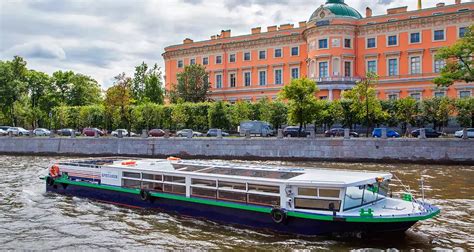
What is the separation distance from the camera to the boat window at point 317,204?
13688 millimetres

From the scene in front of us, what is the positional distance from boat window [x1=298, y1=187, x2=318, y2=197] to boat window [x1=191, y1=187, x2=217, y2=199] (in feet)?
10.4

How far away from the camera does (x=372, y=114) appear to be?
1797 inches

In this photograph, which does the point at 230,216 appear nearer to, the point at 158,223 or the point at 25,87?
the point at 158,223

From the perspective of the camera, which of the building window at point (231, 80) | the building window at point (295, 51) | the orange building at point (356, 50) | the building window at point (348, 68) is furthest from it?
the building window at point (231, 80)

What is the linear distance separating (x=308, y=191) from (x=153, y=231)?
15.9ft

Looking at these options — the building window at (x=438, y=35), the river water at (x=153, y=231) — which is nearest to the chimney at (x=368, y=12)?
the building window at (x=438, y=35)

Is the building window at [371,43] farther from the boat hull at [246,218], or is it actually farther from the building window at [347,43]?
the boat hull at [246,218]

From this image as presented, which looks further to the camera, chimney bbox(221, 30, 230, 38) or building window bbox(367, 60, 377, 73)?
chimney bbox(221, 30, 230, 38)

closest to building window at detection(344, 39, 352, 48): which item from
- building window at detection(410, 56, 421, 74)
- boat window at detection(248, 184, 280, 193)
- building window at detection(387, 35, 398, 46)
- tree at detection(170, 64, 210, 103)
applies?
building window at detection(387, 35, 398, 46)

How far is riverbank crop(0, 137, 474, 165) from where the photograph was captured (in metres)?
34.1

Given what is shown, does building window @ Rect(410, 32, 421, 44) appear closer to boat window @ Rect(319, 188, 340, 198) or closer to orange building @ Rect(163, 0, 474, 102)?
orange building @ Rect(163, 0, 474, 102)

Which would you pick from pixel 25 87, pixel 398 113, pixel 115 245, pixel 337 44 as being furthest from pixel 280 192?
pixel 25 87

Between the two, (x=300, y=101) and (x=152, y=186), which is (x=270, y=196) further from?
(x=300, y=101)

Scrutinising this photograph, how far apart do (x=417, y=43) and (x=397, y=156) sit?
27.0 m
